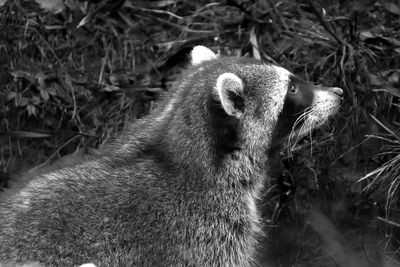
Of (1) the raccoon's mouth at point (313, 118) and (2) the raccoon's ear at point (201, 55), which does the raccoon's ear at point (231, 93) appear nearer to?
(1) the raccoon's mouth at point (313, 118)

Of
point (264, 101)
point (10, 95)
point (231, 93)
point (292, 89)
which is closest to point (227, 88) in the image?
point (231, 93)

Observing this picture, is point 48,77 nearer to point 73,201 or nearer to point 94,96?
point 94,96

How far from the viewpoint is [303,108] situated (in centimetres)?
561

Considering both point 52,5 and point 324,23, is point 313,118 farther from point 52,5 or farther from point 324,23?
point 52,5

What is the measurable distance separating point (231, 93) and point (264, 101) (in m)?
0.30

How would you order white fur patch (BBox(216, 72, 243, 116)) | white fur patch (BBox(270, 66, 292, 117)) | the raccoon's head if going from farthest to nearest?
white fur patch (BBox(270, 66, 292, 117)), the raccoon's head, white fur patch (BBox(216, 72, 243, 116))

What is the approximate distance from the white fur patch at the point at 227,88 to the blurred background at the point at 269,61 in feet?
3.67

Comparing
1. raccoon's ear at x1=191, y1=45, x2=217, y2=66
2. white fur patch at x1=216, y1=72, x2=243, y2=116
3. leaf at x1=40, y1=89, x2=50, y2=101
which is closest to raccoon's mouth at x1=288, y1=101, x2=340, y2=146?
white fur patch at x1=216, y1=72, x2=243, y2=116

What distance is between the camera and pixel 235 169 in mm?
5379

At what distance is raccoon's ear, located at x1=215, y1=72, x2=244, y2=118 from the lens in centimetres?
516

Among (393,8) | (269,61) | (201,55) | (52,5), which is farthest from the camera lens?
(52,5)

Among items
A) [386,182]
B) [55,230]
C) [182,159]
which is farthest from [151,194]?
[386,182]

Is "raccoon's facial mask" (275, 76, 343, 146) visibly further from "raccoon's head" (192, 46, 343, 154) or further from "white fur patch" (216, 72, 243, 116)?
"white fur patch" (216, 72, 243, 116)

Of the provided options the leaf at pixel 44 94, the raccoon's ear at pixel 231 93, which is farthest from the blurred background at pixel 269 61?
the raccoon's ear at pixel 231 93
